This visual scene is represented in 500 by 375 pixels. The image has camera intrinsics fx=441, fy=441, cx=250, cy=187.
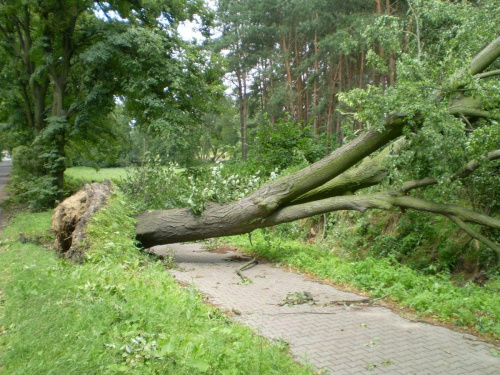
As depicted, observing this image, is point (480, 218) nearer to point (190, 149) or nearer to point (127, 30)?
point (190, 149)

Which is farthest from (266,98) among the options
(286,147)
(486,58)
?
(486,58)

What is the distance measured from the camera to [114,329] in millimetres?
4125

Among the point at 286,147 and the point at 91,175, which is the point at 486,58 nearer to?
the point at 286,147

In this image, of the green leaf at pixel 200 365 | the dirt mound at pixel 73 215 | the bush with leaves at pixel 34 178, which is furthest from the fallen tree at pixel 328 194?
the bush with leaves at pixel 34 178

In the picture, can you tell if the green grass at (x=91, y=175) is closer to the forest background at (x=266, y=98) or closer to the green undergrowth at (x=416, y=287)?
the forest background at (x=266, y=98)

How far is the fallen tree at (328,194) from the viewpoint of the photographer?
805 cm

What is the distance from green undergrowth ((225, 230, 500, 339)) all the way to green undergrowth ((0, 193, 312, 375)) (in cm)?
247

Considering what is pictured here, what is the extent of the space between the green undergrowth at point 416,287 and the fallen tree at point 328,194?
1.09 metres

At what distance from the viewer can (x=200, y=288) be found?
7.83m

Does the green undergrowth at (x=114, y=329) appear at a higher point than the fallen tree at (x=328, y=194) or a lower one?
lower

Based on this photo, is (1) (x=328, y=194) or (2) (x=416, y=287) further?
(1) (x=328, y=194)

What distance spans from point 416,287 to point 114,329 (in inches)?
187

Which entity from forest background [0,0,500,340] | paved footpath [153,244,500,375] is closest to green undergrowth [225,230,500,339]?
paved footpath [153,244,500,375]

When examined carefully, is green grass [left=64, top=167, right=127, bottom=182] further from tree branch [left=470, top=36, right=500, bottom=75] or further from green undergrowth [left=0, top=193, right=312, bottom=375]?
tree branch [left=470, top=36, right=500, bottom=75]
